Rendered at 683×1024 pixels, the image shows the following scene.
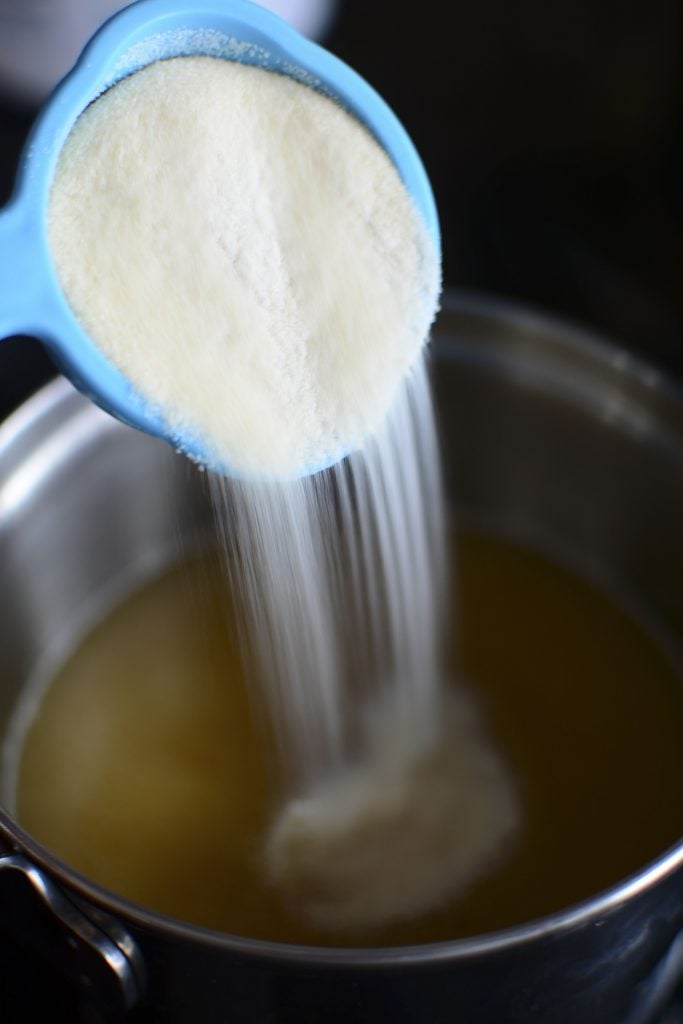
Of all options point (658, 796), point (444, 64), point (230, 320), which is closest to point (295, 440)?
point (230, 320)

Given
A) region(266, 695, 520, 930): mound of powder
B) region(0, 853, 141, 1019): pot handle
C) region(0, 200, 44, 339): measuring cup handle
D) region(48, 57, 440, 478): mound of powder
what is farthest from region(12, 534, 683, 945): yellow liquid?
region(0, 200, 44, 339): measuring cup handle

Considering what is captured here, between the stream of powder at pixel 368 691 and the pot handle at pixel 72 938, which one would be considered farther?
the stream of powder at pixel 368 691

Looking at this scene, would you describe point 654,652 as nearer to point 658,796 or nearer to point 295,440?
point 658,796

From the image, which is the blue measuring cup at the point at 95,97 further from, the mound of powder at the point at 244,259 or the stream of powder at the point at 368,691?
the stream of powder at the point at 368,691

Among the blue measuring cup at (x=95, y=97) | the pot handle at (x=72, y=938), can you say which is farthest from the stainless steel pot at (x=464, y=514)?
the blue measuring cup at (x=95, y=97)

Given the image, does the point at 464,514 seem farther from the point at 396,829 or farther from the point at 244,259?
the point at 244,259

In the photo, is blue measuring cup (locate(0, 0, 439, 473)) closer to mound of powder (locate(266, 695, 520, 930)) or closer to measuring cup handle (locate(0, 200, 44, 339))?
measuring cup handle (locate(0, 200, 44, 339))

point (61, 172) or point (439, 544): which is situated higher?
point (61, 172)
